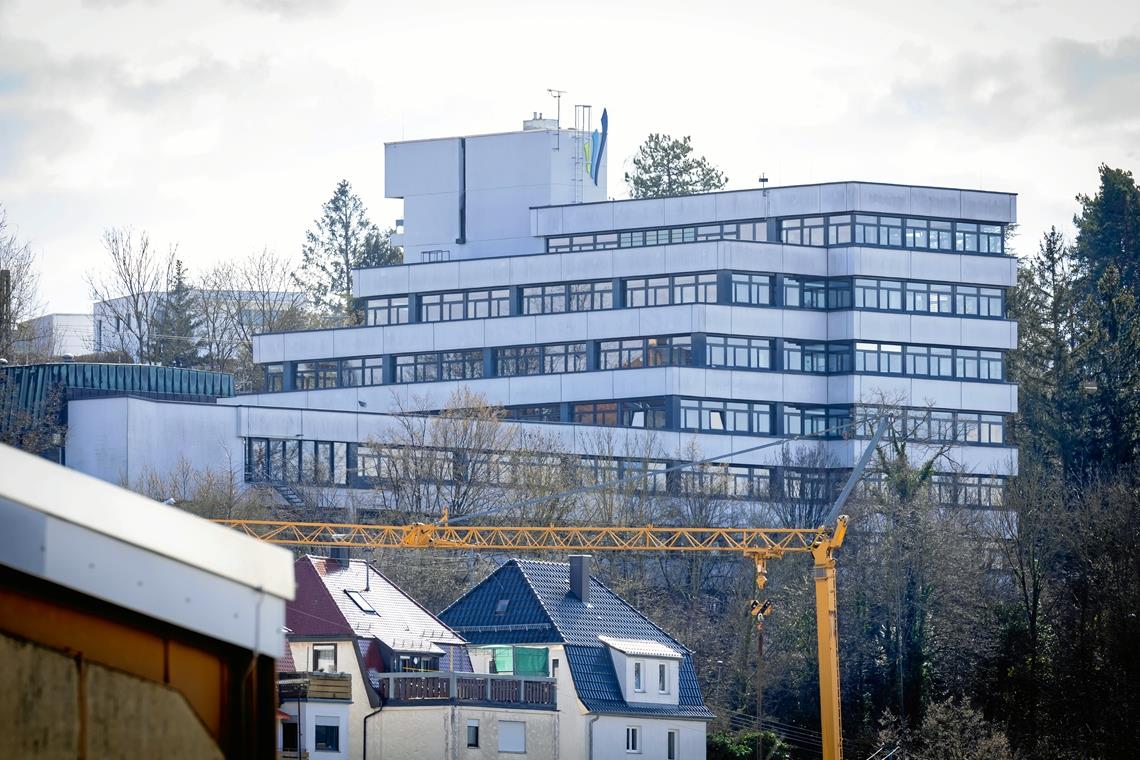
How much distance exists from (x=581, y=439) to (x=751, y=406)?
36.7 ft

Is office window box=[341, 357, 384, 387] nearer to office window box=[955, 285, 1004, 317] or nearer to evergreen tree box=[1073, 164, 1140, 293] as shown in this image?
office window box=[955, 285, 1004, 317]

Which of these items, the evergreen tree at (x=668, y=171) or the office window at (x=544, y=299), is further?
the evergreen tree at (x=668, y=171)

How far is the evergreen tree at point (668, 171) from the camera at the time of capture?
140 metres

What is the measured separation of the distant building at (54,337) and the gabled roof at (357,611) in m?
34.5

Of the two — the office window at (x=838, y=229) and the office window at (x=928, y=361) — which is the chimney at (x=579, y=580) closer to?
the office window at (x=928, y=361)

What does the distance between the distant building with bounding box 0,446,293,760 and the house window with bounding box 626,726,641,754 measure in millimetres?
64151

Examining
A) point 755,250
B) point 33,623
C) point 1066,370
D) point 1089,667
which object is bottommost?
point 1089,667

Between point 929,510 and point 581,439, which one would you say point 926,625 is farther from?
point 581,439

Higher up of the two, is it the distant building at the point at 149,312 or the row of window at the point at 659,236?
the row of window at the point at 659,236

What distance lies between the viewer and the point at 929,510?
8506cm

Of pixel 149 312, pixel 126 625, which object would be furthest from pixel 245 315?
pixel 126 625

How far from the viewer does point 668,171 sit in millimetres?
140500

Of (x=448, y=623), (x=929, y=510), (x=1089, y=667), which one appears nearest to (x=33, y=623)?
(x=448, y=623)

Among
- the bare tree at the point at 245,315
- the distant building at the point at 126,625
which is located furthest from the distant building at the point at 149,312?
the distant building at the point at 126,625
